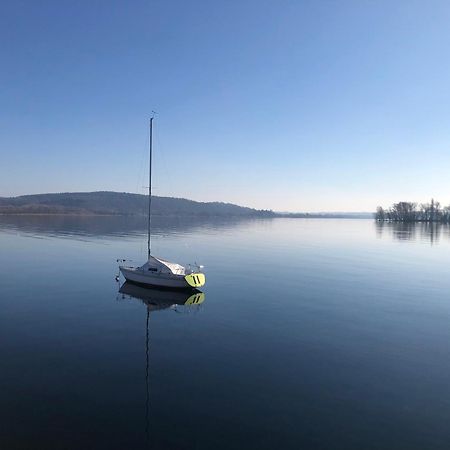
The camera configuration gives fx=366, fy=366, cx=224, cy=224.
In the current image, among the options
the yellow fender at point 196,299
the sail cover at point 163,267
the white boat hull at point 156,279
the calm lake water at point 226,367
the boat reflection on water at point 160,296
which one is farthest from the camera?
the sail cover at point 163,267

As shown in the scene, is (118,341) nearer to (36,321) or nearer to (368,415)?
(36,321)

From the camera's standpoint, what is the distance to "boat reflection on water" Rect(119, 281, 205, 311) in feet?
118

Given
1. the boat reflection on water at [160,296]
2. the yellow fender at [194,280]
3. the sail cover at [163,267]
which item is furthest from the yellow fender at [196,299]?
the sail cover at [163,267]

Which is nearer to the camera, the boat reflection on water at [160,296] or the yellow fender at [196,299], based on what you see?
the boat reflection on water at [160,296]

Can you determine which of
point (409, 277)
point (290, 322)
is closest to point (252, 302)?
point (290, 322)

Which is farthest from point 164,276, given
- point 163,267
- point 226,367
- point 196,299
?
point 226,367

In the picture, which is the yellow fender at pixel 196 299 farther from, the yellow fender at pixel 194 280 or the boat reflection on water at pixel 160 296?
the yellow fender at pixel 194 280

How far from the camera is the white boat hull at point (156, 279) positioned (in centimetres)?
4022

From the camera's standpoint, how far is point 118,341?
2475 cm

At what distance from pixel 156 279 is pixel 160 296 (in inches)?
Answer: 103

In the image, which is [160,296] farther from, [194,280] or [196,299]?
[196,299]

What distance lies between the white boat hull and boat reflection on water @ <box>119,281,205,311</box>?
2.30 feet

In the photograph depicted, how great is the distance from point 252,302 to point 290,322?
6.92 metres

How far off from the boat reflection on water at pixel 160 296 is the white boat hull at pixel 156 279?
0.70m
